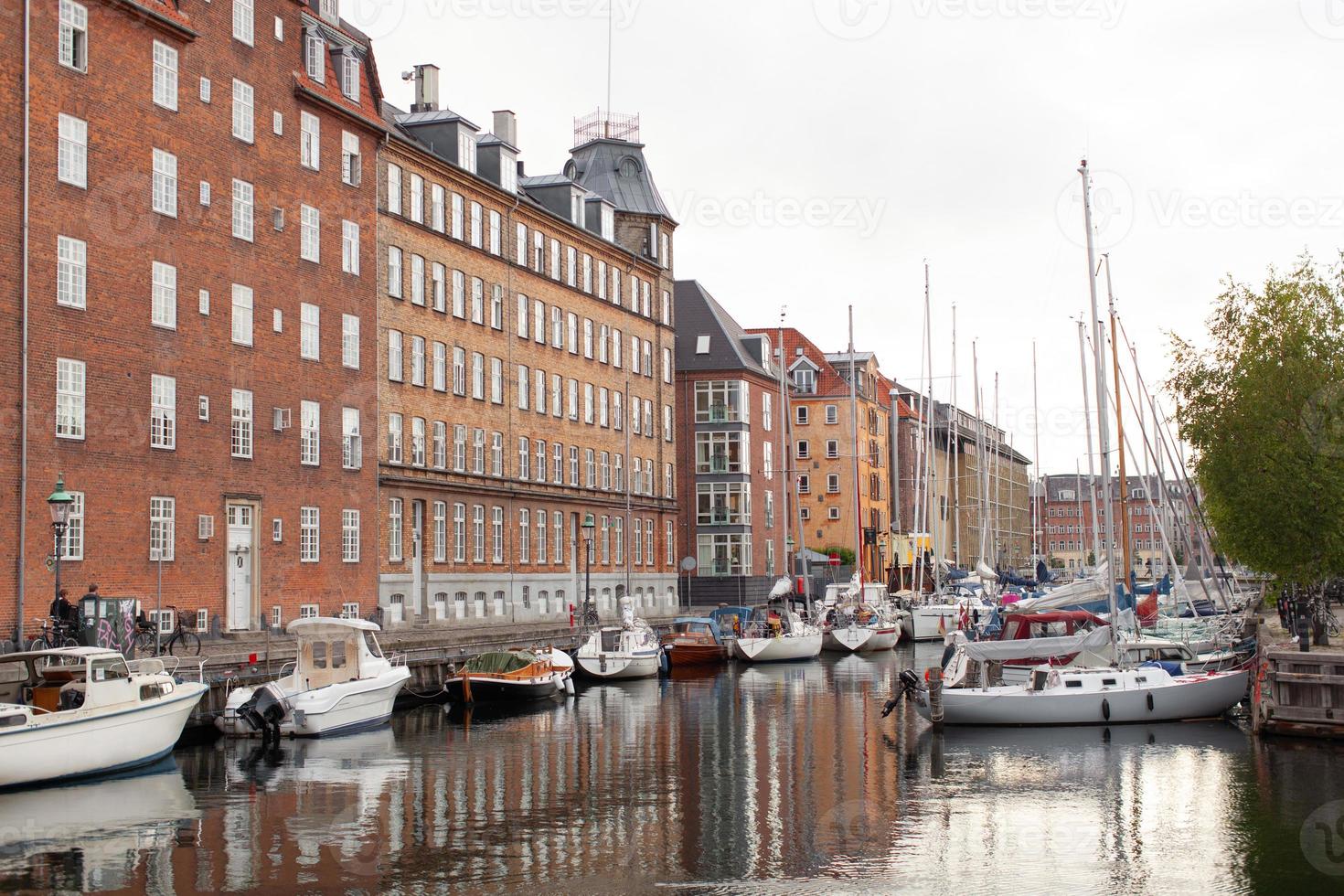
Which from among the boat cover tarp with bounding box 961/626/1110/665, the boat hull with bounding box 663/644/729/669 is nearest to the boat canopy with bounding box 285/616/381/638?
the boat cover tarp with bounding box 961/626/1110/665

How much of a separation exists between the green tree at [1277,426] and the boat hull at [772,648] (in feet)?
81.9

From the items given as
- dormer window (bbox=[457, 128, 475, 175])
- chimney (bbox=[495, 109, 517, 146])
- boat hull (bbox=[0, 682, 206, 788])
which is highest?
chimney (bbox=[495, 109, 517, 146])

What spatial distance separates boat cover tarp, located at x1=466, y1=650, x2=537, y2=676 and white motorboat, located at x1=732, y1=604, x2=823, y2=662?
65.3 feet

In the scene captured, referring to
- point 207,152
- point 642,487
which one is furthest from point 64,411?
point 642,487

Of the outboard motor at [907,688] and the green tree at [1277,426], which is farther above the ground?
the green tree at [1277,426]

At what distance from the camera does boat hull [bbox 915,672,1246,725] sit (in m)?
38.6

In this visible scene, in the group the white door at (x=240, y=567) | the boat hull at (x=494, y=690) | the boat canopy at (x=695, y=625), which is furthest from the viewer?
the boat canopy at (x=695, y=625)

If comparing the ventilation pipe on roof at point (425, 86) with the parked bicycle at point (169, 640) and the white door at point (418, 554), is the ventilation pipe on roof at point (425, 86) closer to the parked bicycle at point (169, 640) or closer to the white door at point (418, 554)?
the white door at point (418, 554)

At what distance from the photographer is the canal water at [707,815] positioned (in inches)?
802

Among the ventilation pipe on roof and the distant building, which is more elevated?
the ventilation pipe on roof

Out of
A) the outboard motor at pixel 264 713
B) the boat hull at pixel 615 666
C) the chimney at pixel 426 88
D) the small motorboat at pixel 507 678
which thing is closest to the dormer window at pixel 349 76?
the chimney at pixel 426 88

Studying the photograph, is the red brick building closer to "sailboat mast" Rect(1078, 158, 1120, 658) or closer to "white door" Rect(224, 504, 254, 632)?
"white door" Rect(224, 504, 254, 632)

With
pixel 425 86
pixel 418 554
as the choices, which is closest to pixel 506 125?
pixel 425 86

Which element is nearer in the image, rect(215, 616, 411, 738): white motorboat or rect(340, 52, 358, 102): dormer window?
rect(215, 616, 411, 738): white motorboat
